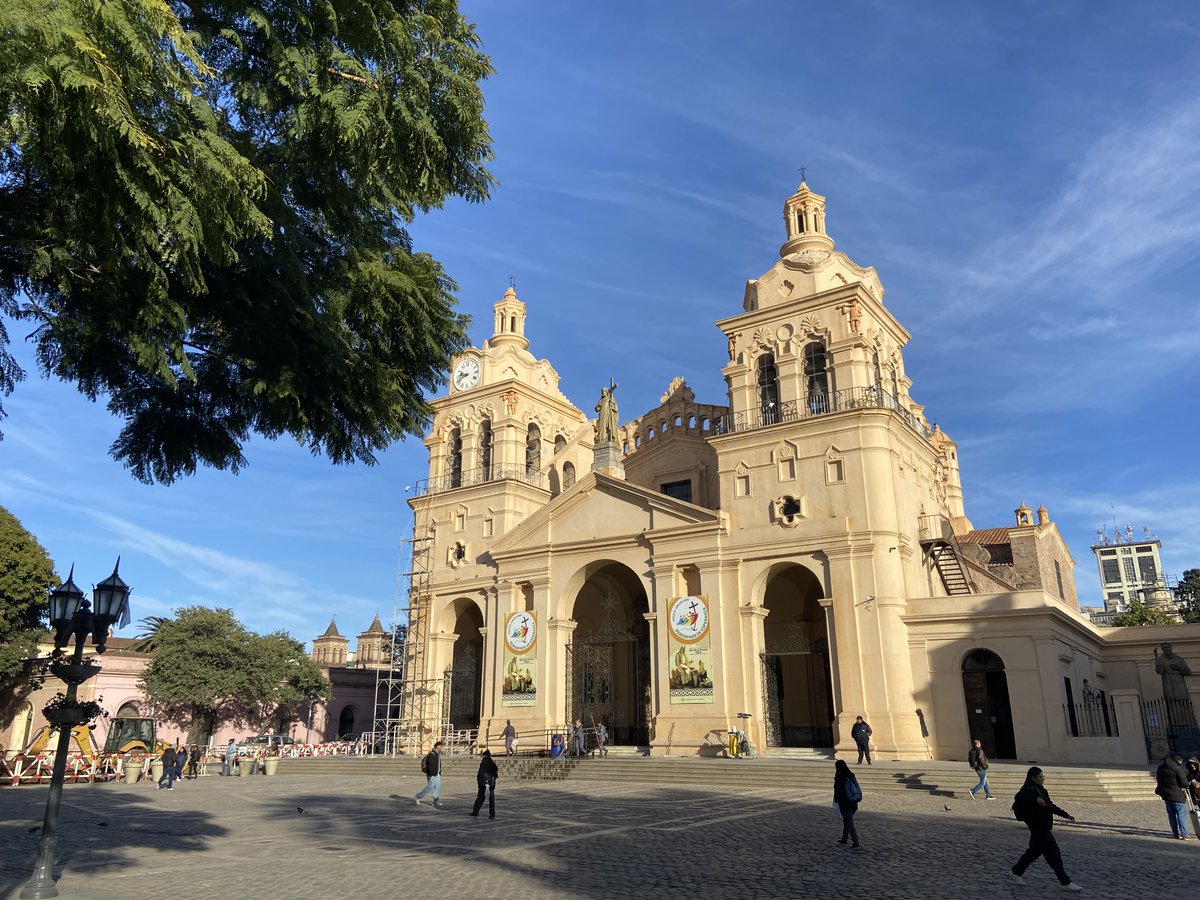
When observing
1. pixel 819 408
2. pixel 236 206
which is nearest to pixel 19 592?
pixel 819 408

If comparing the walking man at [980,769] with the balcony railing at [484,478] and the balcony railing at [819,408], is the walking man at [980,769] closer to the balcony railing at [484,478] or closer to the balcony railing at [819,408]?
the balcony railing at [819,408]

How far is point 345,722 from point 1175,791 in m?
44.4

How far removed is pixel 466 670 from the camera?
3903cm

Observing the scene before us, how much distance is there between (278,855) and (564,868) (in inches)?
169

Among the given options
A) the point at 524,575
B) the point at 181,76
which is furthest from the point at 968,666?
the point at 181,76

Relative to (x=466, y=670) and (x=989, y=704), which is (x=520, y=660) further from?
(x=989, y=704)

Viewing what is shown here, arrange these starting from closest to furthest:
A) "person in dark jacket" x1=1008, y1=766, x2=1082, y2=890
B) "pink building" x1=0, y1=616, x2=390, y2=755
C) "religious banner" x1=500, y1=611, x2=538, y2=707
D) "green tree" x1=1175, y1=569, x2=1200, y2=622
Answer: "person in dark jacket" x1=1008, y1=766, x2=1082, y2=890 < "religious banner" x1=500, y1=611, x2=538, y2=707 < "pink building" x1=0, y1=616, x2=390, y2=755 < "green tree" x1=1175, y1=569, x2=1200, y2=622

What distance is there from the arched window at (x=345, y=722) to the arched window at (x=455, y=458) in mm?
17322

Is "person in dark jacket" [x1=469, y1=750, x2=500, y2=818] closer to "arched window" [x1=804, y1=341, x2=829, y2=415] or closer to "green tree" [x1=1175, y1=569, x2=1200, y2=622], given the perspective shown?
"arched window" [x1=804, y1=341, x2=829, y2=415]

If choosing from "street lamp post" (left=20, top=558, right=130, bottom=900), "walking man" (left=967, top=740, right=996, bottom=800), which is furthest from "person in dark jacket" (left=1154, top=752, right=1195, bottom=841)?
"street lamp post" (left=20, top=558, right=130, bottom=900)

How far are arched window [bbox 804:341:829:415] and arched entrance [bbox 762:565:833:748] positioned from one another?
5.93 meters

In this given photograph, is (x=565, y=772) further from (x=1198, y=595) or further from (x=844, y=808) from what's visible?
(x=1198, y=595)

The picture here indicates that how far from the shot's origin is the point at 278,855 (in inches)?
480

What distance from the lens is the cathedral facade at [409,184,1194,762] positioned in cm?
2697
